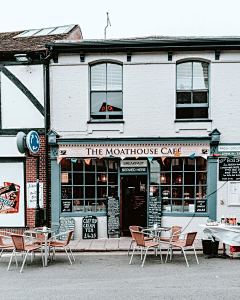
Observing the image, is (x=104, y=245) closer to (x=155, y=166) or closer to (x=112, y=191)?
(x=112, y=191)

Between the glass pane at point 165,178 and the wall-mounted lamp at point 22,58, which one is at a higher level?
the wall-mounted lamp at point 22,58

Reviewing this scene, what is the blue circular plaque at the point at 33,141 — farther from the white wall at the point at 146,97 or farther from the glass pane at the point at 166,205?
the glass pane at the point at 166,205

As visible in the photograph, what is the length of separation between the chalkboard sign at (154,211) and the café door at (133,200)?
0.74 m

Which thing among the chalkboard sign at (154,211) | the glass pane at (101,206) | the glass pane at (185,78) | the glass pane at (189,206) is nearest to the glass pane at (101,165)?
the glass pane at (101,206)

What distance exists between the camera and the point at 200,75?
1023 cm

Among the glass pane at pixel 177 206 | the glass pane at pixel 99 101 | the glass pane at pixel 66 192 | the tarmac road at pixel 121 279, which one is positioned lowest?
the tarmac road at pixel 121 279

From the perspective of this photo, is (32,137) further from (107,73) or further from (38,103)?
(107,73)

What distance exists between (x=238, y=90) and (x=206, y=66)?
142cm

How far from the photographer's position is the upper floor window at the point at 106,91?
10.3 m

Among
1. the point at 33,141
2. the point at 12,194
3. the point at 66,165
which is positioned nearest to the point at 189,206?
the point at 66,165

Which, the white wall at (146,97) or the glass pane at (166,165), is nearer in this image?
the white wall at (146,97)

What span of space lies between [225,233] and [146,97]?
17.0 feet

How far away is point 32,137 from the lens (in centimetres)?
932

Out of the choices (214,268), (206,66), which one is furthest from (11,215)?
(206,66)
